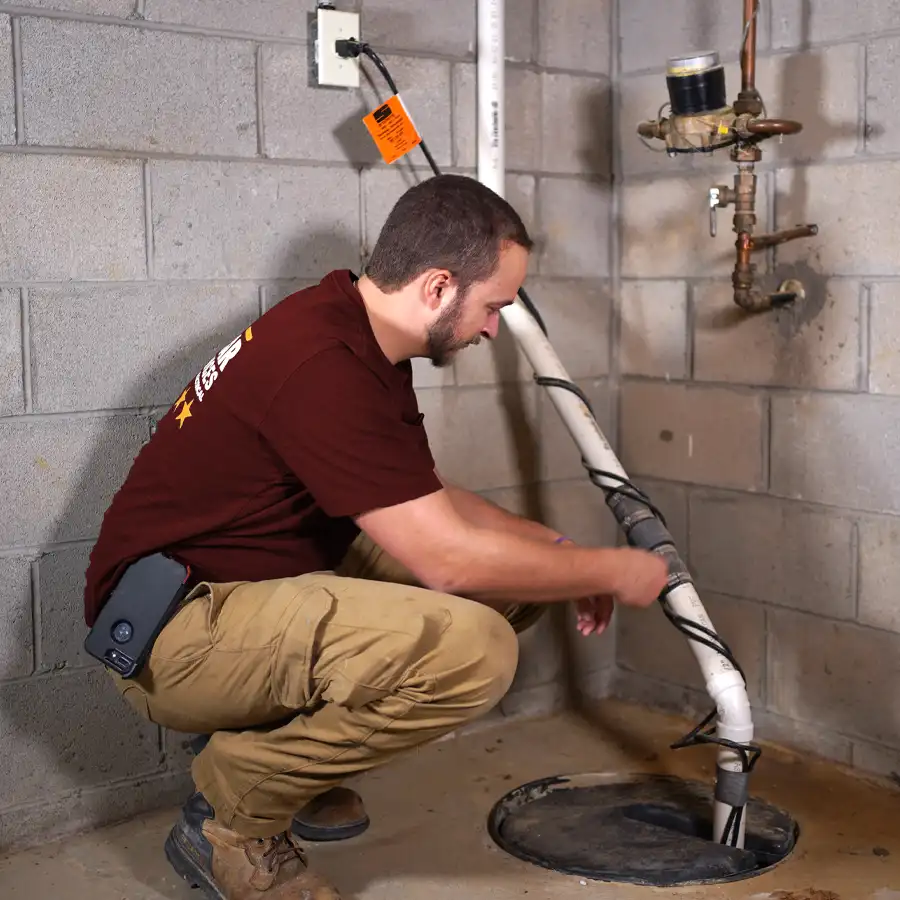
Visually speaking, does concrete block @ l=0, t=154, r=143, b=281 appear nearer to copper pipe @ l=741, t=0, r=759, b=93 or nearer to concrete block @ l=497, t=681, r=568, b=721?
copper pipe @ l=741, t=0, r=759, b=93

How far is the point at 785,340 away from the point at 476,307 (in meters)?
0.85

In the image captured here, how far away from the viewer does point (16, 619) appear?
1946 millimetres

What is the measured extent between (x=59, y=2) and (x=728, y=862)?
1.70 meters

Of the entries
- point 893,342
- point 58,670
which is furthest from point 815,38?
point 58,670

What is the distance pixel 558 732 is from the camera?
2510 mm

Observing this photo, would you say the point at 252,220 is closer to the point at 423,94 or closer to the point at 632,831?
the point at 423,94

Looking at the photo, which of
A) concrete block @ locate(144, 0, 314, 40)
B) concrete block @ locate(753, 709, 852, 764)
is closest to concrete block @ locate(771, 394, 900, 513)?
concrete block @ locate(753, 709, 852, 764)

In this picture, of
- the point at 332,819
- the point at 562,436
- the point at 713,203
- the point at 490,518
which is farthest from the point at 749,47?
the point at 332,819

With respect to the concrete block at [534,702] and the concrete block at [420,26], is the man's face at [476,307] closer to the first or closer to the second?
the concrete block at [420,26]

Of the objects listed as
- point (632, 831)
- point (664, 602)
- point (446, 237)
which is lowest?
point (632, 831)

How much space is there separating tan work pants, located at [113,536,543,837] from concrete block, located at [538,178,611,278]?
1091mm

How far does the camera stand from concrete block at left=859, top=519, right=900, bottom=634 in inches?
86.3

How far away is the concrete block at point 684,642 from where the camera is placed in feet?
8.02

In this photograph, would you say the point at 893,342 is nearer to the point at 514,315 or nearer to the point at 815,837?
the point at 514,315
